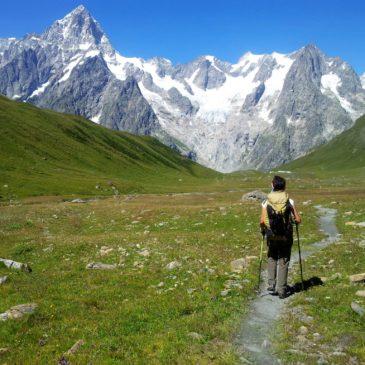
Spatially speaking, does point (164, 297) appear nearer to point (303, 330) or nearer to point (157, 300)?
point (157, 300)

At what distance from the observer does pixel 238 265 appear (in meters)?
23.0

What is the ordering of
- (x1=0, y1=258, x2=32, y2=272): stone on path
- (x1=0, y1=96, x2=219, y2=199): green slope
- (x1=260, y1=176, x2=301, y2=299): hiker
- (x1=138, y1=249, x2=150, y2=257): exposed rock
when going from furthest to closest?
1. (x1=0, y1=96, x2=219, y2=199): green slope
2. (x1=138, y1=249, x2=150, y2=257): exposed rock
3. (x1=0, y1=258, x2=32, y2=272): stone on path
4. (x1=260, y1=176, x2=301, y2=299): hiker

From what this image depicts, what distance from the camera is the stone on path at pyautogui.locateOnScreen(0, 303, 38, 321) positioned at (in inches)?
627

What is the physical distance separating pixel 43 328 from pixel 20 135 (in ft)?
516

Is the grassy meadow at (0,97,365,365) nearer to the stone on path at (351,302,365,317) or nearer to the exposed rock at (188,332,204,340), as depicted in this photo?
the exposed rock at (188,332,204,340)

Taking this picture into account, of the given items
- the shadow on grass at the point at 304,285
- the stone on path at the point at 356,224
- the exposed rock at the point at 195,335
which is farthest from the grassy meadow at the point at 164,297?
the shadow on grass at the point at 304,285

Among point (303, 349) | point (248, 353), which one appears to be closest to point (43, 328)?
point (248, 353)

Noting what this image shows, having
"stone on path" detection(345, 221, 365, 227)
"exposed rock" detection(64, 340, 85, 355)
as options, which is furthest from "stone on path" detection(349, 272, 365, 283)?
"stone on path" detection(345, 221, 365, 227)

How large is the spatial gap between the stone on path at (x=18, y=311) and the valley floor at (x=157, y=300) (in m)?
0.25

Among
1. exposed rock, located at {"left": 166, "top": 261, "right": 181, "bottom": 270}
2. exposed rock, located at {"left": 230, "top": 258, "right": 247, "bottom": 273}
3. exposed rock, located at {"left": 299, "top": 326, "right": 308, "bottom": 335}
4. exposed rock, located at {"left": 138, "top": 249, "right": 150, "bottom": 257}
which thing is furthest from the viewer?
exposed rock, located at {"left": 138, "top": 249, "right": 150, "bottom": 257}

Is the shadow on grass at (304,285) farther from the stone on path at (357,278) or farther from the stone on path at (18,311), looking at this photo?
the stone on path at (18,311)

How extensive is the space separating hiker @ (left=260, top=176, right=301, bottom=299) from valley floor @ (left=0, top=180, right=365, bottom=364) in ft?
3.30

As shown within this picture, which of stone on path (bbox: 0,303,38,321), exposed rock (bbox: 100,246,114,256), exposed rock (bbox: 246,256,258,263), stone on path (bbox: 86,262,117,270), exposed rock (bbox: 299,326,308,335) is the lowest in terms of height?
exposed rock (bbox: 100,246,114,256)

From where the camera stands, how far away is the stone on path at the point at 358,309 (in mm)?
14845
